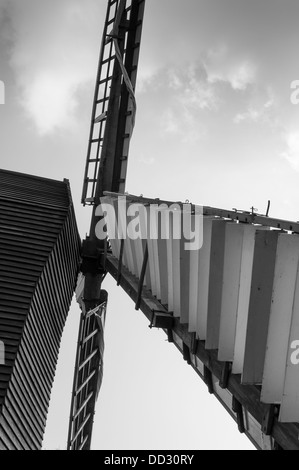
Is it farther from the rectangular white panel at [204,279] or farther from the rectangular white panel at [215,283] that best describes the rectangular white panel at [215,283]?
the rectangular white panel at [204,279]

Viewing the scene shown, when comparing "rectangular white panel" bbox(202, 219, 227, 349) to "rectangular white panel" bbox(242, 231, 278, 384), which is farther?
"rectangular white panel" bbox(202, 219, 227, 349)

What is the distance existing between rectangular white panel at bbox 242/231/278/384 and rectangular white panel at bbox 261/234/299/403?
0.28ft

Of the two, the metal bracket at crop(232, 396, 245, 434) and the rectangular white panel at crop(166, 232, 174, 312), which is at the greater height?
the rectangular white panel at crop(166, 232, 174, 312)

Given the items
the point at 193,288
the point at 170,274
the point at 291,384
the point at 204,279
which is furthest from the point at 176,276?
the point at 291,384

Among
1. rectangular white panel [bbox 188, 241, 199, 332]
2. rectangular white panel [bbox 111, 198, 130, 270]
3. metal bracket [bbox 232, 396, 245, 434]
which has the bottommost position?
metal bracket [bbox 232, 396, 245, 434]

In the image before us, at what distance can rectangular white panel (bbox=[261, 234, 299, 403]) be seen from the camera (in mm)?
3463

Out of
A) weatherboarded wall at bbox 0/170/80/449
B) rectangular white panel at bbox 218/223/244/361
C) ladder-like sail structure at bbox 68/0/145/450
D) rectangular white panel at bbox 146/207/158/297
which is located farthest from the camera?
ladder-like sail structure at bbox 68/0/145/450

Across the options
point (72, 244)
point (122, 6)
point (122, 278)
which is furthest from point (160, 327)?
point (122, 6)

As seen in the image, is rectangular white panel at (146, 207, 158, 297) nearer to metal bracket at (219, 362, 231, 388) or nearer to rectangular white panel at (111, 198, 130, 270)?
rectangular white panel at (111, 198, 130, 270)

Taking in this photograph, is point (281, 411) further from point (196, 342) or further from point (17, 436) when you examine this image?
Answer: point (17, 436)

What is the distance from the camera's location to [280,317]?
3.58 metres

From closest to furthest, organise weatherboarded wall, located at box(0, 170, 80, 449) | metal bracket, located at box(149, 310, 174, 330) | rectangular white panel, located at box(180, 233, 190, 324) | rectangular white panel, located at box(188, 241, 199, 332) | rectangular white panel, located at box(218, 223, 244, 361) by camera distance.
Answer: rectangular white panel, located at box(218, 223, 244, 361)
rectangular white panel, located at box(188, 241, 199, 332)
rectangular white panel, located at box(180, 233, 190, 324)
metal bracket, located at box(149, 310, 174, 330)
weatherboarded wall, located at box(0, 170, 80, 449)

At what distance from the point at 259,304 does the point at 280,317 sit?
19 centimetres

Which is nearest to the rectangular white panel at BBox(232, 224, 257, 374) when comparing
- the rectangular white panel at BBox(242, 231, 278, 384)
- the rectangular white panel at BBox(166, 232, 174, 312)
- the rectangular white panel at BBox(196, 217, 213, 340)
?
the rectangular white panel at BBox(242, 231, 278, 384)
